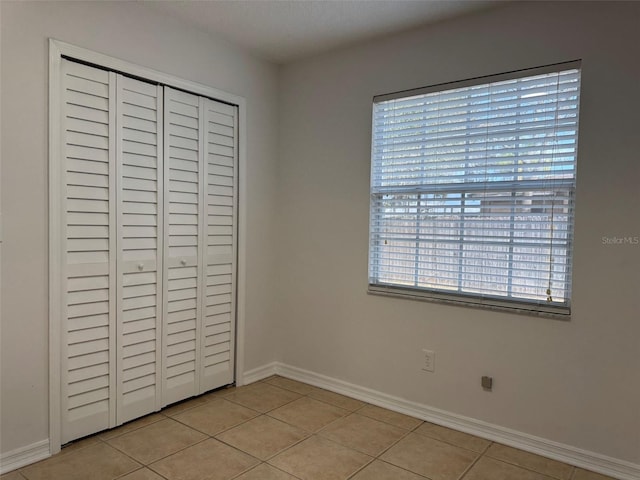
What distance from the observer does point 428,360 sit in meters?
2.77

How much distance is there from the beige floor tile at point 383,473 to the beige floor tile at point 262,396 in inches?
34.3

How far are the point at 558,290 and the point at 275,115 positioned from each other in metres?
2.30

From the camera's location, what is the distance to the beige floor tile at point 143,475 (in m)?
2.08

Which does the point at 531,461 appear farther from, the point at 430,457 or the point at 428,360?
the point at 428,360

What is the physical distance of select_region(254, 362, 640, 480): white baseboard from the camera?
220cm

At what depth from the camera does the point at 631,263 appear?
7.00 ft

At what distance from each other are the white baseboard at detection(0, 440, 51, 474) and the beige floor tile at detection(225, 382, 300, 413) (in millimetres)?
1110

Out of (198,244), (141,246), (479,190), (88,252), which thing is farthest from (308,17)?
(88,252)

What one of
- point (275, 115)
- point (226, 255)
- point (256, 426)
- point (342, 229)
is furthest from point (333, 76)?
point (256, 426)

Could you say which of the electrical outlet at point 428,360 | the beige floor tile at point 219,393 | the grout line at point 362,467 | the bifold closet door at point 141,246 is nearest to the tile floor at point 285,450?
the grout line at point 362,467

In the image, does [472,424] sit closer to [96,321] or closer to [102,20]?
[96,321]

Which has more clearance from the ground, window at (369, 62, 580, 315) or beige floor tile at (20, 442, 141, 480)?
window at (369, 62, 580, 315)

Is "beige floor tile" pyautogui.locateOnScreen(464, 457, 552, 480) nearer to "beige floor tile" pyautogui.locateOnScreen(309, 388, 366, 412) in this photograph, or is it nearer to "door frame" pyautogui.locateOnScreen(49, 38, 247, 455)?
"beige floor tile" pyautogui.locateOnScreen(309, 388, 366, 412)

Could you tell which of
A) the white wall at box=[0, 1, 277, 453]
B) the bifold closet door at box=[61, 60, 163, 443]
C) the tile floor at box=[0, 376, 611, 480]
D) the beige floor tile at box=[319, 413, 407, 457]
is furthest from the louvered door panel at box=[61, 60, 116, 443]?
the beige floor tile at box=[319, 413, 407, 457]
